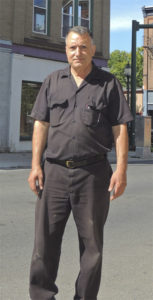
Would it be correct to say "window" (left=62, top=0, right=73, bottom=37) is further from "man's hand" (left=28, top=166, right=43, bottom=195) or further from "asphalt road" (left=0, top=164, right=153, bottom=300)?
"man's hand" (left=28, top=166, right=43, bottom=195)

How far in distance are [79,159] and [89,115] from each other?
312 millimetres

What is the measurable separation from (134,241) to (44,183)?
247 centimetres

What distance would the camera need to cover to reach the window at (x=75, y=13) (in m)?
20.1

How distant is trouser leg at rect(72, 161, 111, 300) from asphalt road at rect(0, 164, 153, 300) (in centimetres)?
64

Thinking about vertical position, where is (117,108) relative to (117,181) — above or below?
above

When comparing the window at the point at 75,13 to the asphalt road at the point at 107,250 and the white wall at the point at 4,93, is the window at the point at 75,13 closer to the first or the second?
the white wall at the point at 4,93

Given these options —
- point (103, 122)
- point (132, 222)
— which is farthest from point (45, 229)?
point (132, 222)

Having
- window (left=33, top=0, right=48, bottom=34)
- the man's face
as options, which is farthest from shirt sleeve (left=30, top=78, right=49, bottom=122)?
window (left=33, top=0, right=48, bottom=34)

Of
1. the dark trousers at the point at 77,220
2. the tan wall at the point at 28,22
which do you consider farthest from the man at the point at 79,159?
the tan wall at the point at 28,22

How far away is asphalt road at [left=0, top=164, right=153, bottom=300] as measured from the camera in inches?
140

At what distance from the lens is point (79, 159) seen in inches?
110

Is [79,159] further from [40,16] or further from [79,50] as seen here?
[40,16]

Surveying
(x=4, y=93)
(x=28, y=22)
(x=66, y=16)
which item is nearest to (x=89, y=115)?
(x=4, y=93)

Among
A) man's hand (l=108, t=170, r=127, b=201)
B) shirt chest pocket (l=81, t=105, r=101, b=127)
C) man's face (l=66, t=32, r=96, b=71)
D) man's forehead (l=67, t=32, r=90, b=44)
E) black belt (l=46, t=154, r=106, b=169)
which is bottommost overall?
man's hand (l=108, t=170, r=127, b=201)
